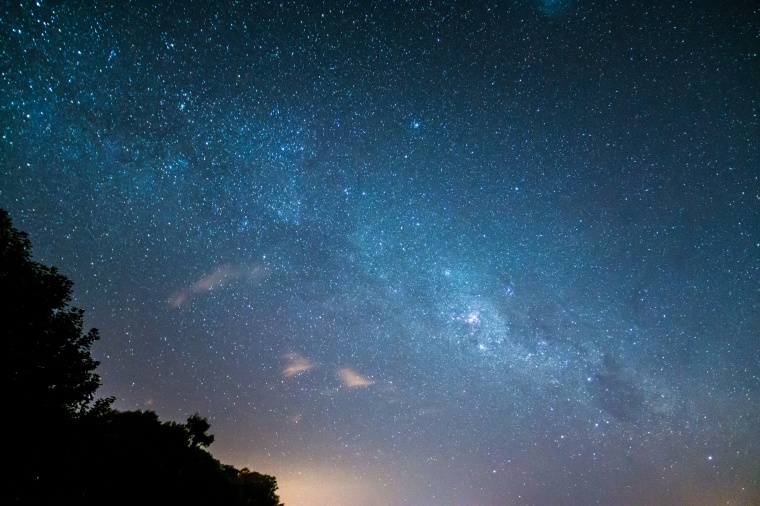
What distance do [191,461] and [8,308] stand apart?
11.3m

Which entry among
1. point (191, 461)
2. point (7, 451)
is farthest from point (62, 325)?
point (191, 461)

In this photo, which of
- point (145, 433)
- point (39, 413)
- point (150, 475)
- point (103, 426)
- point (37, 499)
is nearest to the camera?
point (37, 499)

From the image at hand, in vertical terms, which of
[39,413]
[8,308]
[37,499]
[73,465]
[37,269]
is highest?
[37,269]

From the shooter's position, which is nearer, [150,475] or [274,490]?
[150,475]

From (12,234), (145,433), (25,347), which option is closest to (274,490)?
(145,433)

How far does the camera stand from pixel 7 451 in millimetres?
7637

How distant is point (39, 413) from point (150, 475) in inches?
277

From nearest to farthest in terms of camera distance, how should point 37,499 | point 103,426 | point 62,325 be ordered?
1. point 37,499
2. point 62,325
3. point 103,426

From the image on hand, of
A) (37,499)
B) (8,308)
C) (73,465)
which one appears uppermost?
(8,308)

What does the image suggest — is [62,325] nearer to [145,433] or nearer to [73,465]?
[73,465]

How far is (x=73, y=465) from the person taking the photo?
30.4 ft

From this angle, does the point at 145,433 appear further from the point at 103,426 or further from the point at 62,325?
the point at 62,325

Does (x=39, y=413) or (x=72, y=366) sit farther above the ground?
(x=72, y=366)

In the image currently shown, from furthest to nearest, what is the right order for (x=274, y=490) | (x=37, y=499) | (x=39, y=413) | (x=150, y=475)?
(x=274, y=490) < (x=150, y=475) < (x=39, y=413) < (x=37, y=499)
